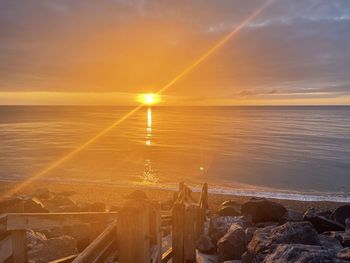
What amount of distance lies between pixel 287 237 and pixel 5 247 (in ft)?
18.9

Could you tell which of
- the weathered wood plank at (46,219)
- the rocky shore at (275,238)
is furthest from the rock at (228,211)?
the weathered wood plank at (46,219)

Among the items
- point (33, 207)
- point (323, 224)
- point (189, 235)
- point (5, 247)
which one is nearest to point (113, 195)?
point (33, 207)

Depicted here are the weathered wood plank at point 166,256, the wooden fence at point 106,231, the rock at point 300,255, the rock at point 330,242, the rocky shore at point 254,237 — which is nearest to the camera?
the wooden fence at point 106,231

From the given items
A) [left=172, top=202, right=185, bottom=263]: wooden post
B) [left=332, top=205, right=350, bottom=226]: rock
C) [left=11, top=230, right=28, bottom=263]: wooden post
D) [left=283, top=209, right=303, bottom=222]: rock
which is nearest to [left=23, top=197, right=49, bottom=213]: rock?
[left=172, top=202, right=185, bottom=263]: wooden post

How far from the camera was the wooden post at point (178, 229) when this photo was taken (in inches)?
300

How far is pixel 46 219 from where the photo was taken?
4453 millimetres

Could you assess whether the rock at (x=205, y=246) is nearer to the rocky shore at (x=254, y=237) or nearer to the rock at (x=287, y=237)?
the rocky shore at (x=254, y=237)

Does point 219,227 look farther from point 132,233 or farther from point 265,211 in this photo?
point 132,233

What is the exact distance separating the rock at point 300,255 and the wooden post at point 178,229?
2.14 metres

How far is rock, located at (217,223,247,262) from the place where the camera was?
362 inches

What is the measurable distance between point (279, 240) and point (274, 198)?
53.1 feet

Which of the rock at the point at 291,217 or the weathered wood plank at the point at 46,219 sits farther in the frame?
the rock at the point at 291,217

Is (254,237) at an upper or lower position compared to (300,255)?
lower

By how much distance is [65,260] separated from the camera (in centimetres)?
459
